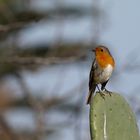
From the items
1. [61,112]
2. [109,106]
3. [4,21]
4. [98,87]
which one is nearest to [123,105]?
[109,106]

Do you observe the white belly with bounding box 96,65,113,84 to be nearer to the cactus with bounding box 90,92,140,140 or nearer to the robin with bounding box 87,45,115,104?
the robin with bounding box 87,45,115,104

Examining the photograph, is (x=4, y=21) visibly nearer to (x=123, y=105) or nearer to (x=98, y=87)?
(x=98, y=87)

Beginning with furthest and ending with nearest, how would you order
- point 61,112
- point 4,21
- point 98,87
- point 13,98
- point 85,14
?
point 13,98, point 85,14, point 61,112, point 4,21, point 98,87

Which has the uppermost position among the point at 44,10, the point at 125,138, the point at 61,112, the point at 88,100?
the point at 44,10

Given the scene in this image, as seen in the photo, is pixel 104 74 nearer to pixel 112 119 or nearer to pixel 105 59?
pixel 105 59

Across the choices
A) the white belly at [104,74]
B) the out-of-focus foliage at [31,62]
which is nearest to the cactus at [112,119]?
the white belly at [104,74]

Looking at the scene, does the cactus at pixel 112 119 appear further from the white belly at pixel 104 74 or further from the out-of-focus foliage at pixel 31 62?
the out-of-focus foliage at pixel 31 62
